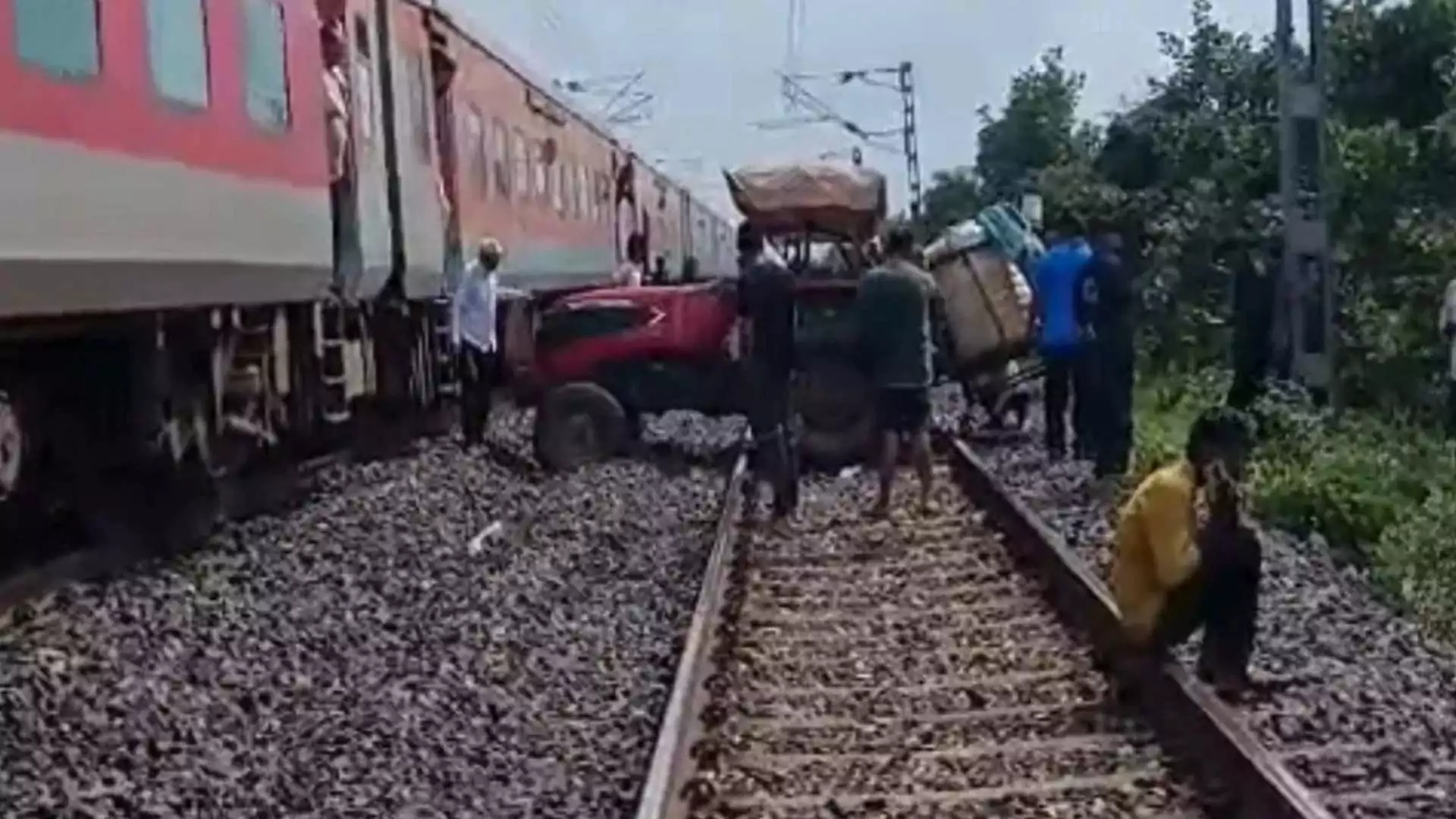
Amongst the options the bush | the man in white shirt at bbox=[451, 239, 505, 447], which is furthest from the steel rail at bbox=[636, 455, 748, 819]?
the man in white shirt at bbox=[451, 239, 505, 447]

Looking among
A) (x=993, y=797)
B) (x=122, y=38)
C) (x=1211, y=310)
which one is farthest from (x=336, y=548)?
(x=1211, y=310)

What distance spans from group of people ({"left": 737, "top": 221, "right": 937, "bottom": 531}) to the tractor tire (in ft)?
10.0

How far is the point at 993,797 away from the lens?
7.82 m

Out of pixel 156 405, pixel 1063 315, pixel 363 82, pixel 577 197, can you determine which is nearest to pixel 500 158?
pixel 577 197

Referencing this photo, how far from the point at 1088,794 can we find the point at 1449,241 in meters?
17.0

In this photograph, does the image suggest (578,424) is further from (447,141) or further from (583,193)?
(583,193)

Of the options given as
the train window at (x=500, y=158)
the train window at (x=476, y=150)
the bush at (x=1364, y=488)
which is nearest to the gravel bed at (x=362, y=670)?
the bush at (x=1364, y=488)

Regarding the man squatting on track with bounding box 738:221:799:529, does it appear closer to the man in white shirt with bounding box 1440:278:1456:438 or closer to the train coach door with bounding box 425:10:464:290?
the train coach door with bounding box 425:10:464:290

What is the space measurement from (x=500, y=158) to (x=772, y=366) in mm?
8731

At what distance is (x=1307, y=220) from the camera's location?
21375 mm

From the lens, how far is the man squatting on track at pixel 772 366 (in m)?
16.0

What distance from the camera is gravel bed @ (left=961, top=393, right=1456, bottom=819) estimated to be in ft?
25.4

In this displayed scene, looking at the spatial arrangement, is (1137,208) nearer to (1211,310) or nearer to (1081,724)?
(1211,310)

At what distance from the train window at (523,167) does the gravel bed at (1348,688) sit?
12031 mm
